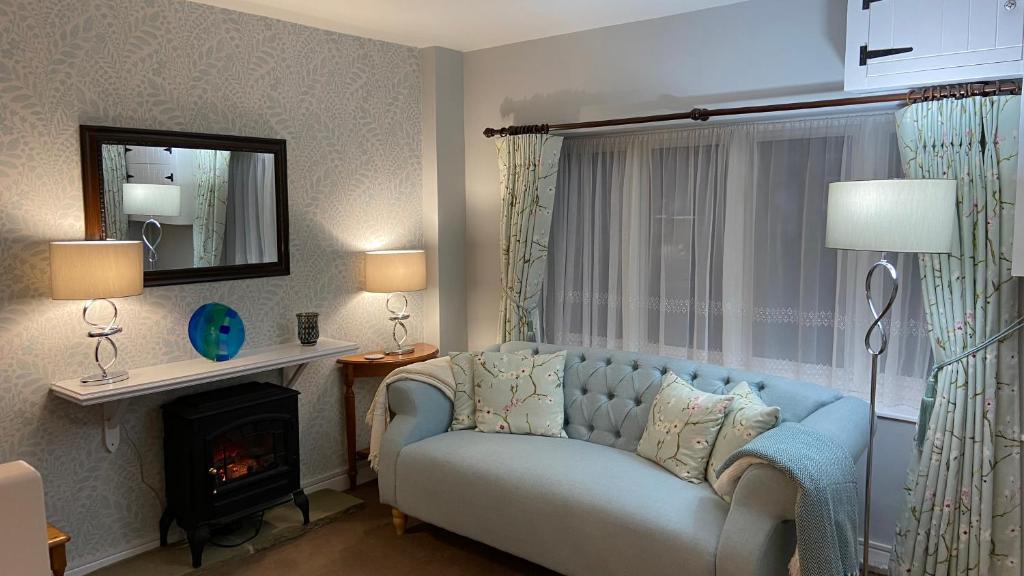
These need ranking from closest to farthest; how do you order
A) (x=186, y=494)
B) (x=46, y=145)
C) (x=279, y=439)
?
(x=46, y=145)
(x=186, y=494)
(x=279, y=439)

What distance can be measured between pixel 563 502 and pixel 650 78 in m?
2.20

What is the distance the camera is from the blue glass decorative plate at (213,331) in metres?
3.31

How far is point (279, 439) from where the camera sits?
3.53 metres

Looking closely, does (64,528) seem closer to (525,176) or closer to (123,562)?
(123,562)

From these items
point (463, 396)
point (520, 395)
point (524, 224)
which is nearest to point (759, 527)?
point (520, 395)

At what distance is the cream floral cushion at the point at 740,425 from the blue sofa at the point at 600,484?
0.45 feet

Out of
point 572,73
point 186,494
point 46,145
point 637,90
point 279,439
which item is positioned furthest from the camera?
point 572,73

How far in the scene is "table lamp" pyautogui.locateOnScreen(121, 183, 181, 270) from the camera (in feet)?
10.3

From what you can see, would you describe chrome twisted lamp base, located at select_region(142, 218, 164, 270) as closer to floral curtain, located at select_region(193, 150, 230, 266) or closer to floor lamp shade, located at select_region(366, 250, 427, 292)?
floral curtain, located at select_region(193, 150, 230, 266)

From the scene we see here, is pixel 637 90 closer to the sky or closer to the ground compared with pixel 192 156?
closer to the sky

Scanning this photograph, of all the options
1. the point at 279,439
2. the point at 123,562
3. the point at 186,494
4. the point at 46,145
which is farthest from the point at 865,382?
the point at 46,145

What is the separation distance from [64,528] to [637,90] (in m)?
3.37

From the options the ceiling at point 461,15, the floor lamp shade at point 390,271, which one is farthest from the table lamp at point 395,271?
the ceiling at point 461,15

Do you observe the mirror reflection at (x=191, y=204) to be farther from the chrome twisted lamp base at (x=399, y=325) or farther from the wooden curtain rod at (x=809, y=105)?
the wooden curtain rod at (x=809, y=105)
